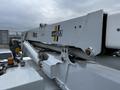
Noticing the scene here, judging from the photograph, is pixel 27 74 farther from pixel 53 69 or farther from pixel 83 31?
pixel 83 31

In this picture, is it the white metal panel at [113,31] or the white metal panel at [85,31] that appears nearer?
the white metal panel at [113,31]

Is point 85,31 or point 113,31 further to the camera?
point 85,31

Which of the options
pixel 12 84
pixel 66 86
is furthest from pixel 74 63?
pixel 12 84

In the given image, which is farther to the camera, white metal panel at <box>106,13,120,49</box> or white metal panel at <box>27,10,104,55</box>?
white metal panel at <box>27,10,104,55</box>

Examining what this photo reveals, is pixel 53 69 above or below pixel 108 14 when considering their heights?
below

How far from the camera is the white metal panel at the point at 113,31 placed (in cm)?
131

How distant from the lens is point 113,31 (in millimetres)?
1345

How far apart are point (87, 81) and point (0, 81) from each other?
1211 mm

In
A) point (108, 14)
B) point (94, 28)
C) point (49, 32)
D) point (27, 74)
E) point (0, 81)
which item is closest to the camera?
point (108, 14)

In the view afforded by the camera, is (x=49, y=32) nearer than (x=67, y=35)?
No

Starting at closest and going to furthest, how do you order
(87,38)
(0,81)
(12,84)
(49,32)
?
(87,38) < (12,84) < (0,81) < (49,32)

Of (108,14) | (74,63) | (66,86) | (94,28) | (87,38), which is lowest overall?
(66,86)

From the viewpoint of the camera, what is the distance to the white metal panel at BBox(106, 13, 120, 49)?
1.31m

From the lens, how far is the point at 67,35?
6.79 ft
